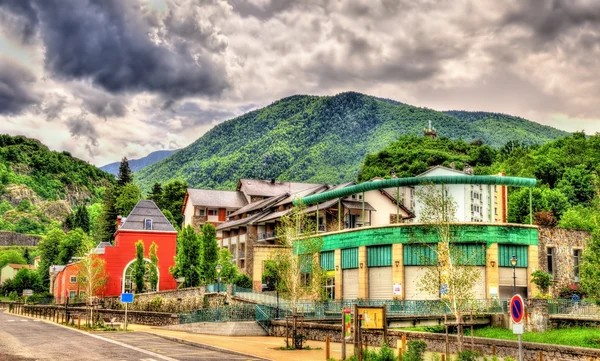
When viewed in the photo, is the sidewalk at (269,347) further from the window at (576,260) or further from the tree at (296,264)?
the window at (576,260)

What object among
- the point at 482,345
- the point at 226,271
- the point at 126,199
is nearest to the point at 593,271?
the point at 482,345

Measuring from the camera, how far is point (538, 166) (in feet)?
316

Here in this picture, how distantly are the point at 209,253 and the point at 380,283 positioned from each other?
1682 cm

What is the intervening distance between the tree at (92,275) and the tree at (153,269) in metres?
5.36

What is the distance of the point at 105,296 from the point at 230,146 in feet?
363

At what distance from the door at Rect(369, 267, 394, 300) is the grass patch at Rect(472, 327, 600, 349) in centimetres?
1386

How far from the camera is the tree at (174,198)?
119m

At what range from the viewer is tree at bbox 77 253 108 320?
67.9 m

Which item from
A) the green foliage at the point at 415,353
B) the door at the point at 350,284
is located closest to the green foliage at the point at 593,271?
the green foliage at the point at 415,353

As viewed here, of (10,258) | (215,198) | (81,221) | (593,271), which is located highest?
(81,221)

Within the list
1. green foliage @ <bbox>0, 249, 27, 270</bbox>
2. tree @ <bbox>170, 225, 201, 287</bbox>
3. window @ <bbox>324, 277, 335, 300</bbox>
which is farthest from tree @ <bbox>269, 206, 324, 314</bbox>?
green foliage @ <bbox>0, 249, 27, 270</bbox>

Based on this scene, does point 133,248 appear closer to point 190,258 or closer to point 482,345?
point 190,258

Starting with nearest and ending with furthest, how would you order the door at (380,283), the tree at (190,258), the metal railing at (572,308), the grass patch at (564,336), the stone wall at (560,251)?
1. the grass patch at (564,336)
2. the metal railing at (572,308)
3. the door at (380,283)
4. the stone wall at (560,251)
5. the tree at (190,258)

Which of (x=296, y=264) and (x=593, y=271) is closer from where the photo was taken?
(x=593, y=271)
